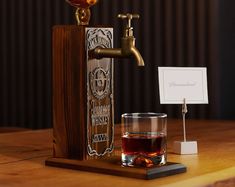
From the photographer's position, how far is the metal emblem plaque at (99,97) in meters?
1.32

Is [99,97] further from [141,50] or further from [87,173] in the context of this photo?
[141,50]

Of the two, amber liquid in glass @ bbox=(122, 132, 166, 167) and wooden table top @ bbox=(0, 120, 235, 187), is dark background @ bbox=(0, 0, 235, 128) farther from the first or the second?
amber liquid in glass @ bbox=(122, 132, 166, 167)

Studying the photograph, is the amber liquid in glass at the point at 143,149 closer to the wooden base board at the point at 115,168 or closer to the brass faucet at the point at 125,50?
the wooden base board at the point at 115,168

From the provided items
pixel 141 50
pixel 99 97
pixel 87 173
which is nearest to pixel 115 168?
pixel 87 173

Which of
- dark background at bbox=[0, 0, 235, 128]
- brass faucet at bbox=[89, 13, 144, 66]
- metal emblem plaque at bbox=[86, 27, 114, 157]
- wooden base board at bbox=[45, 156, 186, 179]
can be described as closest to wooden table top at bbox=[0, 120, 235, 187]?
wooden base board at bbox=[45, 156, 186, 179]

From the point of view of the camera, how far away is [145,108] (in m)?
3.32

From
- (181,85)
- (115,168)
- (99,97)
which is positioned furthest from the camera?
(181,85)

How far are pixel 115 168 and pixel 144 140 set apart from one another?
0.26ft

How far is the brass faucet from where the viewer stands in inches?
50.1

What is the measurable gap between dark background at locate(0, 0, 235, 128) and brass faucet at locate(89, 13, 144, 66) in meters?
1.72

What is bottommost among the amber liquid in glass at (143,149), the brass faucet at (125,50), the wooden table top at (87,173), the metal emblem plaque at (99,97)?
the wooden table top at (87,173)

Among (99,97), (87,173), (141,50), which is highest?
(141,50)

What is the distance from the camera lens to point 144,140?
1204 millimetres

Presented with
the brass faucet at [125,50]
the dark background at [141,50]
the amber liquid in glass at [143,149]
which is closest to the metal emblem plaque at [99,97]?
the brass faucet at [125,50]
